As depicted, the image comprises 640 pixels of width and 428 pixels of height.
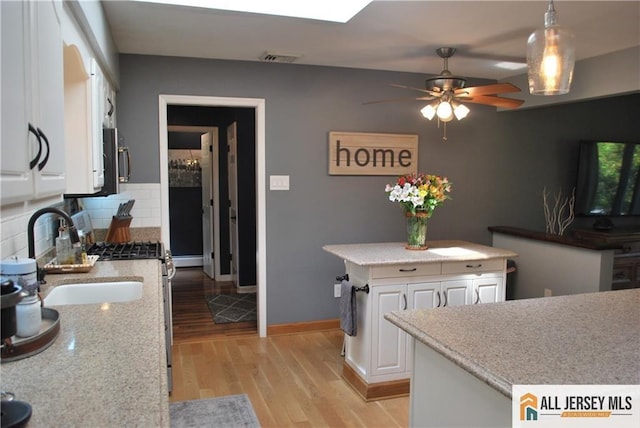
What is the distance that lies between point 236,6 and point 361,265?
1740mm

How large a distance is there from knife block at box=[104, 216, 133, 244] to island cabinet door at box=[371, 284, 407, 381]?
6.31 ft

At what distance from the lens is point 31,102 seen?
1228mm

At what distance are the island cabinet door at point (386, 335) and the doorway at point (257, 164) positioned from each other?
1.49 metres

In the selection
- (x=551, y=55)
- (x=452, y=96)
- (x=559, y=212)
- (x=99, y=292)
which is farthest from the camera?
(x=559, y=212)

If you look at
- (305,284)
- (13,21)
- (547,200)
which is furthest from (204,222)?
(13,21)

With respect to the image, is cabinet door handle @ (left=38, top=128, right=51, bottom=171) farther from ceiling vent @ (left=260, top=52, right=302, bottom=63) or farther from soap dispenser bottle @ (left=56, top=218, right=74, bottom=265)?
ceiling vent @ (left=260, top=52, right=302, bottom=63)

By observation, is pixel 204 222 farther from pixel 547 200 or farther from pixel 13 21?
pixel 13 21

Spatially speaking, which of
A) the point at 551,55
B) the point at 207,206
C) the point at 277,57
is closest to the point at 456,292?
the point at 551,55

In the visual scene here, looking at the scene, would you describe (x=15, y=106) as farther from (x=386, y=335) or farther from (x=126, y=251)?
(x=386, y=335)

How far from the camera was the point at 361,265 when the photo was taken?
3064 mm

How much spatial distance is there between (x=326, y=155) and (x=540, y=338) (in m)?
3.07

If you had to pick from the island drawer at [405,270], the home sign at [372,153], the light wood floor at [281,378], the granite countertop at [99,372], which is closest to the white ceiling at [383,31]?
the home sign at [372,153]

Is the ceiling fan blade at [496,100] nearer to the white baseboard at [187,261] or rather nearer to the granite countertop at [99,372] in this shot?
the granite countertop at [99,372]

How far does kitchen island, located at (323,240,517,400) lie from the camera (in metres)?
3.14
